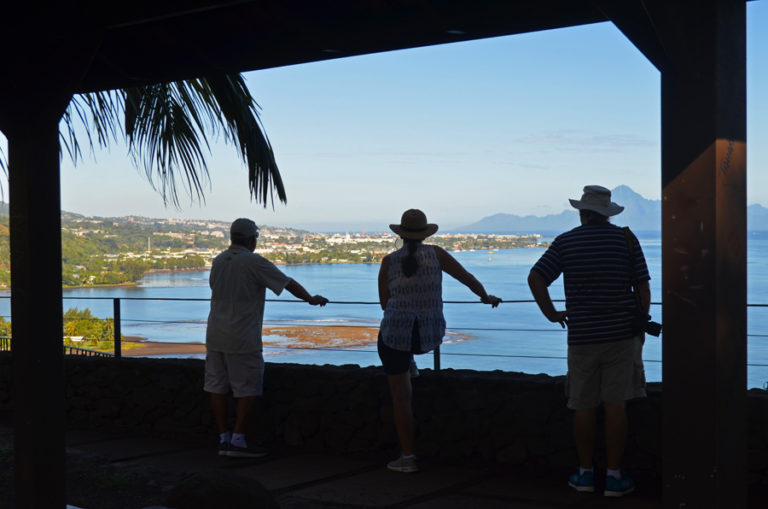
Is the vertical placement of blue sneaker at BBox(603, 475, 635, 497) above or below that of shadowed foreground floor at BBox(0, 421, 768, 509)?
above

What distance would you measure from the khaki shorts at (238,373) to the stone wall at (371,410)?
15.1 inches

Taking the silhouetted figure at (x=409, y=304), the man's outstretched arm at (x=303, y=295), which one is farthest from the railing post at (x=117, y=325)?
the silhouetted figure at (x=409, y=304)

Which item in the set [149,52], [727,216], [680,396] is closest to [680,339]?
[680,396]

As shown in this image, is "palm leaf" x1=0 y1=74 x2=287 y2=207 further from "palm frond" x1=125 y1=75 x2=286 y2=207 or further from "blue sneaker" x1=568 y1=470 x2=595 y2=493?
"blue sneaker" x1=568 y1=470 x2=595 y2=493

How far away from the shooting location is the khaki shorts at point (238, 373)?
5.32 meters

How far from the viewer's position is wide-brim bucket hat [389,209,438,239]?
4809mm

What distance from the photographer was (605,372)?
4.18 meters

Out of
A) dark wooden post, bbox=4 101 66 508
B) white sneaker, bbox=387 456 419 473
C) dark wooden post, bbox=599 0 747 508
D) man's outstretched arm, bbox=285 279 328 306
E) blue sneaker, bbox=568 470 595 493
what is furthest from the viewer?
man's outstretched arm, bbox=285 279 328 306

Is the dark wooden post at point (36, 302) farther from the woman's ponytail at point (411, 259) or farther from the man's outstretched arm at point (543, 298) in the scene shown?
the man's outstretched arm at point (543, 298)

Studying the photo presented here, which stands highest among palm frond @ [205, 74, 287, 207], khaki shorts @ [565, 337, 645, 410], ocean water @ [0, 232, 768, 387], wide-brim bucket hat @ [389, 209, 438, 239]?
palm frond @ [205, 74, 287, 207]

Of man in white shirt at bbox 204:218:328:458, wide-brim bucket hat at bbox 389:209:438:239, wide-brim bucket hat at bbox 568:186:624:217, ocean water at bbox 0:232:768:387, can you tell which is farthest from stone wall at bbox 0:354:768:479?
ocean water at bbox 0:232:768:387

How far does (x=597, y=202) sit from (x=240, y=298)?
2.29 meters

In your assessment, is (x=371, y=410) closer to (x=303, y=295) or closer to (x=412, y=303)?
(x=303, y=295)

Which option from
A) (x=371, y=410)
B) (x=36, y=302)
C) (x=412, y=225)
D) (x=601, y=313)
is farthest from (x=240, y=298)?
(x=601, y=313)
